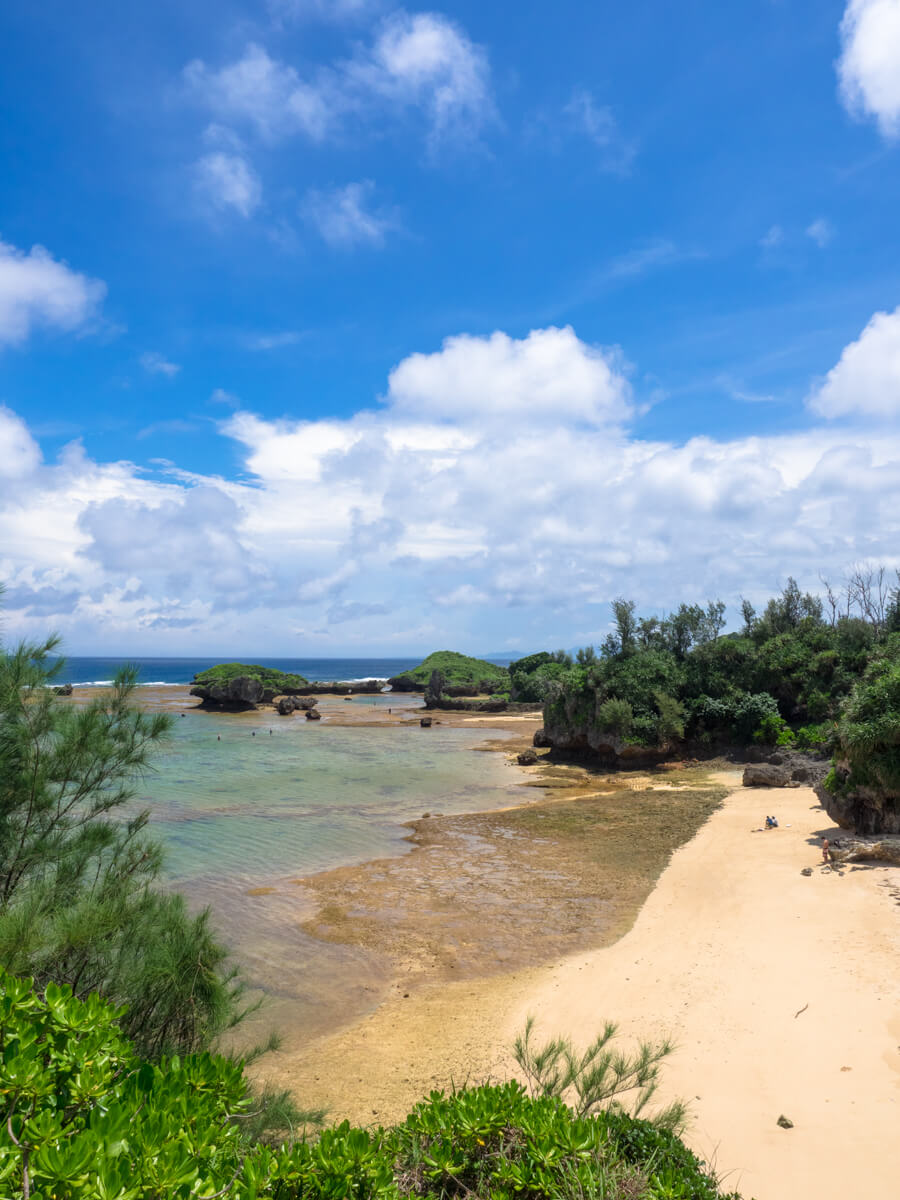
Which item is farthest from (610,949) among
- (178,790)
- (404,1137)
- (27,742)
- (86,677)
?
(86,677)

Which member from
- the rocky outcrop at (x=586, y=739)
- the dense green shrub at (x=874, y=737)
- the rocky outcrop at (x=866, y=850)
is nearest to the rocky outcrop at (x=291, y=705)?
the rocky outcrop at (x=586, y=739)

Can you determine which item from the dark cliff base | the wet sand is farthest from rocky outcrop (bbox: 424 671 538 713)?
the wet sand

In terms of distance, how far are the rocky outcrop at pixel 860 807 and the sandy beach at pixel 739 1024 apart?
2.09 meters

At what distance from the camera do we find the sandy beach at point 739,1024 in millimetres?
6164

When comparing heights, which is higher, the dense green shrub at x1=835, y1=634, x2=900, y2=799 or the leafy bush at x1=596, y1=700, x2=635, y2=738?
the dense green shrub at x1=835, y1=634, x2=900, y2=799

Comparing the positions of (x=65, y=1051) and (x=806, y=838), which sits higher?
(x=65, y=1051)

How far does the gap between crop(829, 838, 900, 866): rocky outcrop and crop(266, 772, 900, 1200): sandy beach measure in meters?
0.57

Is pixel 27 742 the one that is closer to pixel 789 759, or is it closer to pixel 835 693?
pixel 789 759

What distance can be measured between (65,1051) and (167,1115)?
71cm

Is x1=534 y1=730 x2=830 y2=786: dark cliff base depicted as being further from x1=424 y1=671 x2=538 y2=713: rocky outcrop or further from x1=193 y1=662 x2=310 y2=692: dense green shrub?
x1=193 y1=662 x2=310 y2=692: dense green shrub

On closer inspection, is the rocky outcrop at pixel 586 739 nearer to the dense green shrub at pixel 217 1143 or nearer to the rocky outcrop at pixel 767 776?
the rocky outcrop at pixel 767 776

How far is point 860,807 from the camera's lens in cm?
1535

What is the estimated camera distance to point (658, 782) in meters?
28.8

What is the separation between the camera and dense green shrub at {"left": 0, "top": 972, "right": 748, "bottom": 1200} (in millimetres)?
2283
